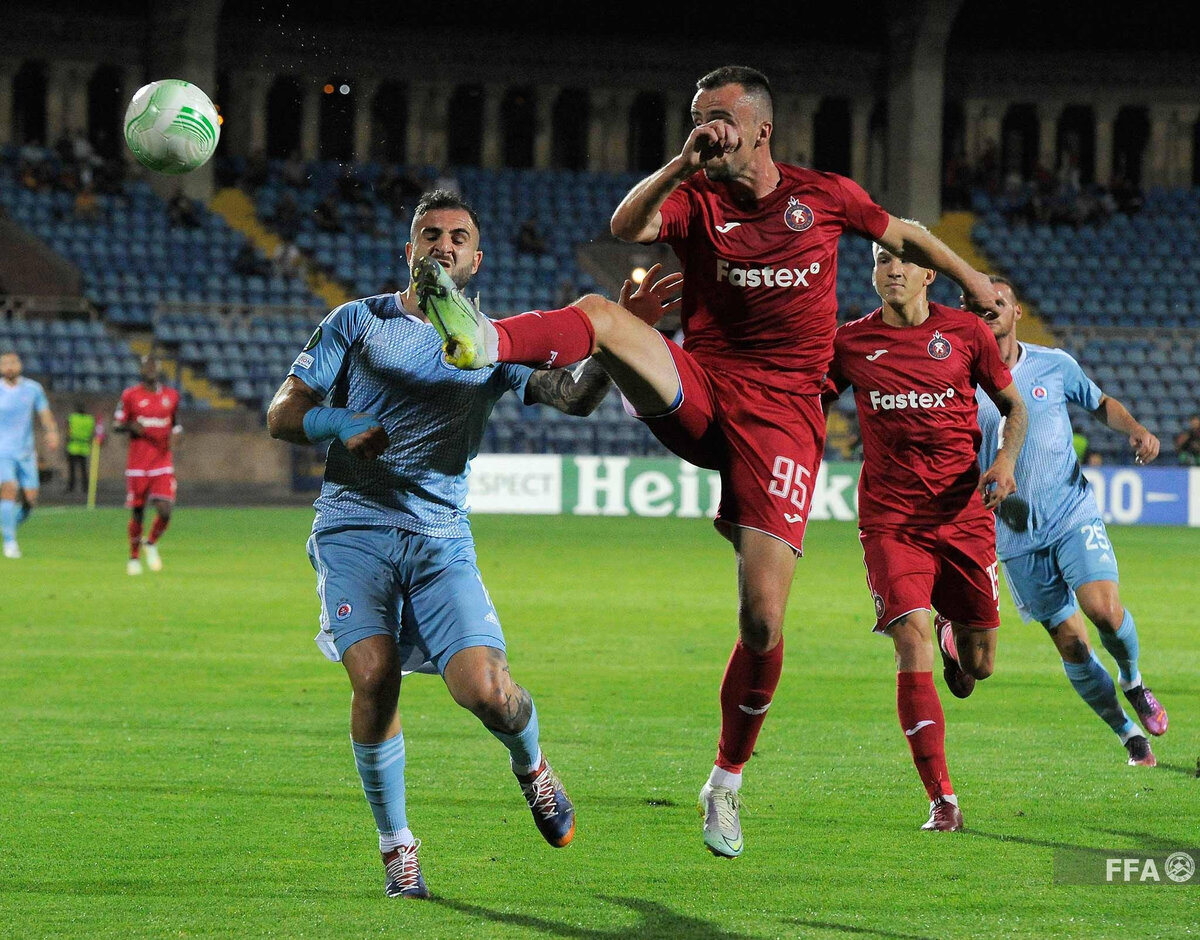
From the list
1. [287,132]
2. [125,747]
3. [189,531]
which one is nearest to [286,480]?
[189,531]

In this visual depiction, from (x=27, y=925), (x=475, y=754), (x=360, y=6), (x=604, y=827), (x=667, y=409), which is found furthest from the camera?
(x=360, y=6)

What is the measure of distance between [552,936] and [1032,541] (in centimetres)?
380

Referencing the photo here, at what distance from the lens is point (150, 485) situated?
1686 cm

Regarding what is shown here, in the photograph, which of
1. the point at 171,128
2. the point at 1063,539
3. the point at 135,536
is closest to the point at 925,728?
the point at 1063,539

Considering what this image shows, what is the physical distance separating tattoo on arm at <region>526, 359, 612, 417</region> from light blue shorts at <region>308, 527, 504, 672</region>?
57 centimetres

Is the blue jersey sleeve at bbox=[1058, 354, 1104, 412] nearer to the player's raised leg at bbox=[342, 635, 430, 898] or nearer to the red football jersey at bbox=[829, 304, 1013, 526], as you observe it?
the red football jersey at bbox=[829, 304, 1013, 526]

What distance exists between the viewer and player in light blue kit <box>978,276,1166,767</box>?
758 centimetres

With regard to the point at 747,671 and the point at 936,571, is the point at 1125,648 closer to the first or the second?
the point at 936,571

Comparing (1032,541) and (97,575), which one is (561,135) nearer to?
(97,575)

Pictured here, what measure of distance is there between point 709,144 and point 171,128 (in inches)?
102

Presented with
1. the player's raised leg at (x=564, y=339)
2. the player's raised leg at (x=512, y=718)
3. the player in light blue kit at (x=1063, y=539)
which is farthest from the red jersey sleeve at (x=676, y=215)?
the player in light blue kit at (x=1063, y=539)

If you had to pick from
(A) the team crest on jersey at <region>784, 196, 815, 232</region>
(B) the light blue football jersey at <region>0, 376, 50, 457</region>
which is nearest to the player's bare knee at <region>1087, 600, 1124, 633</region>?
(A) the team crest on jersey at <region>784, 196, 815, 232</region>

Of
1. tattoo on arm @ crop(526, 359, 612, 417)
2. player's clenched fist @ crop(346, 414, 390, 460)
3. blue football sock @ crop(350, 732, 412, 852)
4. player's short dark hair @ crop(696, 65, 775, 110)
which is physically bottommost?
blue football sock @ crop(350, 732, 412, 852)

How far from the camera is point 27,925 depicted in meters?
4.70
